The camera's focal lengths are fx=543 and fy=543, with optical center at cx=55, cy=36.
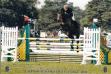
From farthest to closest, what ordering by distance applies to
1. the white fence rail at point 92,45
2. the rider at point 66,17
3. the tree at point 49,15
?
the tree at point 49,15
the rider at point 66,17
the white fence rail at point 92,45

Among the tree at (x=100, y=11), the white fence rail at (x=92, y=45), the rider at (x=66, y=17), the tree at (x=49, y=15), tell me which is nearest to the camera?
the white fence rail at (x=92, y=45)

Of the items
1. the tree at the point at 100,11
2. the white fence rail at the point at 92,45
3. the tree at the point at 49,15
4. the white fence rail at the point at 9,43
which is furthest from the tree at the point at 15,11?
the white fence rail at the point at 92,45

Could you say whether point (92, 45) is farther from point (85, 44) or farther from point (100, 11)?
point (100, 11)

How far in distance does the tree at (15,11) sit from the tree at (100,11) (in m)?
10.3

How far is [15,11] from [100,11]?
16.4m

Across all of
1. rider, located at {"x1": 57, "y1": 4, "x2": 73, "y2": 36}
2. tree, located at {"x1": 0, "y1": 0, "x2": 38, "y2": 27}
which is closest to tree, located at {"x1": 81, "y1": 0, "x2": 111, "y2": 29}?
tree, located at {"x1": 0, "y1": 0, "x2": 38, "y2": 27}

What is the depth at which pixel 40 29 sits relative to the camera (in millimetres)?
105562

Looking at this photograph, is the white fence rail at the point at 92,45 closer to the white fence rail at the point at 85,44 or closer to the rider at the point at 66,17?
the white fence rail at the point at 85,44

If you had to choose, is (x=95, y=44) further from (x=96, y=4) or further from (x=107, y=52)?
(x=96, y=4)

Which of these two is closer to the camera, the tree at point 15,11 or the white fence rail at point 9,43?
the white fence rail at point 9,43

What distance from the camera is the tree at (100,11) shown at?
95.1m

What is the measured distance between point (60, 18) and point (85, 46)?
275cm

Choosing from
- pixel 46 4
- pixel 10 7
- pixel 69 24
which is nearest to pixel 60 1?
pixel 46 4

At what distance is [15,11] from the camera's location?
93.4m
